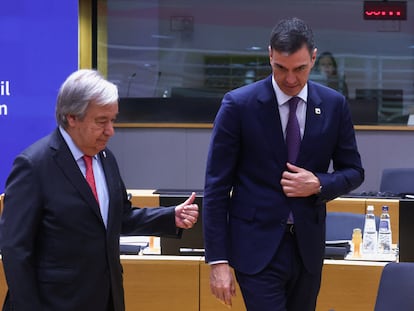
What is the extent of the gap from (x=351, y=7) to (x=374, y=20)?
345mm

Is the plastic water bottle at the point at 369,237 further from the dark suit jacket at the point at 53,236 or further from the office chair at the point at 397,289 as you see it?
the dark suit jacket at the point at 53,236

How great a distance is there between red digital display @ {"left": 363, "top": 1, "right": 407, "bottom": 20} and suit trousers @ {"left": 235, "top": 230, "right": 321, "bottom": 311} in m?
6.84

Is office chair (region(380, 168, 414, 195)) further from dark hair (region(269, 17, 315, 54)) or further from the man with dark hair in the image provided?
dark hair (region(269, 17, 315, 54))

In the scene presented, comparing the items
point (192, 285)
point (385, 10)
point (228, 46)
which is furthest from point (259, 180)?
point (228, 46)

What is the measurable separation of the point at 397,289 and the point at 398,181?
383cm

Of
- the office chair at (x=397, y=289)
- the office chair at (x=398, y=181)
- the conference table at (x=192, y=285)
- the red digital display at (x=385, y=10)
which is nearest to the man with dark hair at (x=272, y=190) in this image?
the office chair at (x=397, y=289)

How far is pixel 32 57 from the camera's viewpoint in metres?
5.70

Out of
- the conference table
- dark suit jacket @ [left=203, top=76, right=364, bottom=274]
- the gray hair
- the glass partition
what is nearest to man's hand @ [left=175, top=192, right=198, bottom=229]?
dark suit jacket @ [left=203, top=76, right=364, bottom=274]

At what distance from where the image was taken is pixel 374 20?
9383 millimetres

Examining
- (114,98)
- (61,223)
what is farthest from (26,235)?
(114,98)

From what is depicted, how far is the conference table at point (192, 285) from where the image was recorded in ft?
12.3

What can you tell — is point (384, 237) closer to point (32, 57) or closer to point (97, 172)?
point (97, 172)

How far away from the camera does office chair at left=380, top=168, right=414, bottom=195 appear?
6523 mm

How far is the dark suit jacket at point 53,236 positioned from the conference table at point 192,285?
4.00 feet
